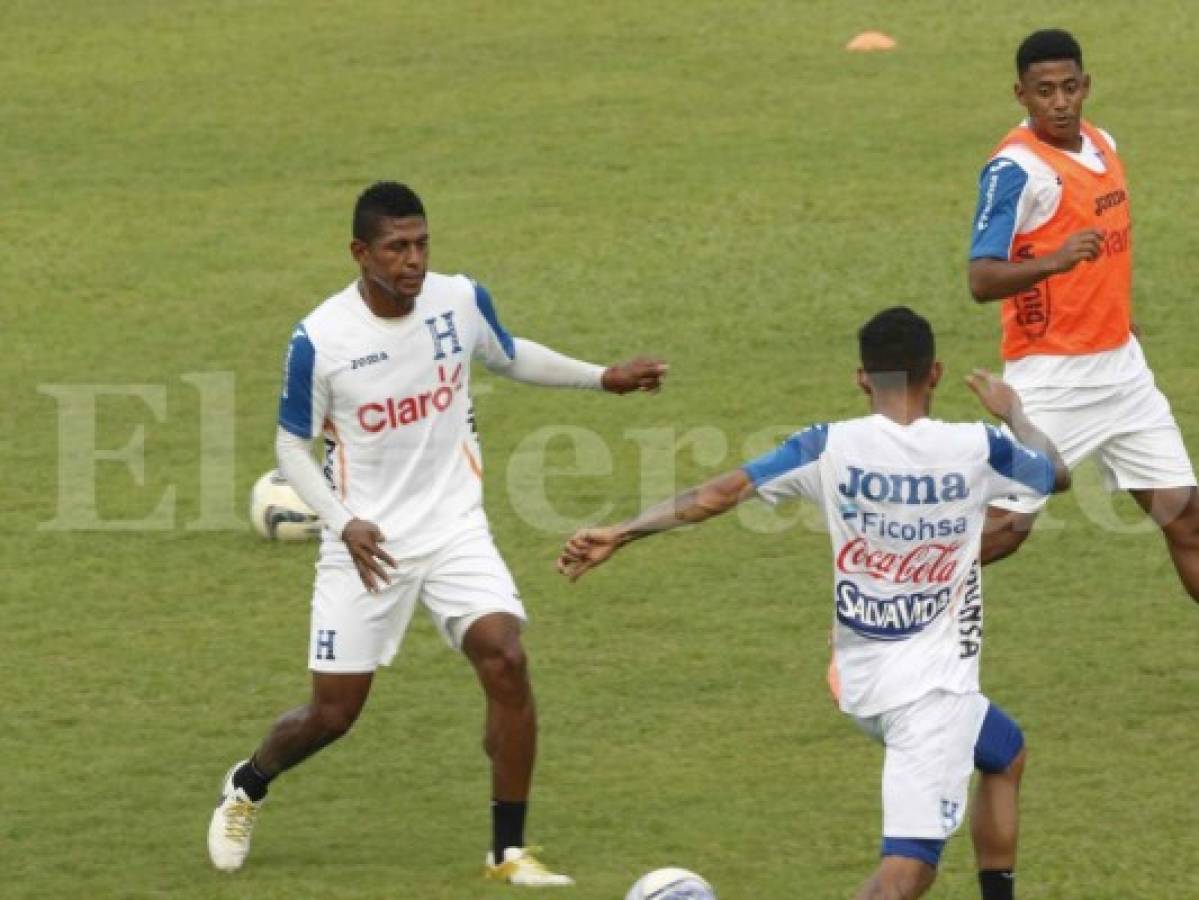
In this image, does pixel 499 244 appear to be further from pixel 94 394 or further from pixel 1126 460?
pixel 1126 460

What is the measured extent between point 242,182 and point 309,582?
7.21 metres

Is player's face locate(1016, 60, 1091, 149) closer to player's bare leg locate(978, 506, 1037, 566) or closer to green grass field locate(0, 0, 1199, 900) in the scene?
player's bare leg locate(978, 506, 1037, 566)

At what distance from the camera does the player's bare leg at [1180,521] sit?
11453 millimetres

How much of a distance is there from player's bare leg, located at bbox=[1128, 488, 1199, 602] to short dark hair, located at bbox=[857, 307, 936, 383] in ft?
10.2

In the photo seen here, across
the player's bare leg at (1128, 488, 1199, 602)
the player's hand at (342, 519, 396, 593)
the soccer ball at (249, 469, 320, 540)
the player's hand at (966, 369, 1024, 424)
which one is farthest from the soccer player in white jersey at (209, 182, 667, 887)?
the soccer ball at (249, 469, 320, 540)

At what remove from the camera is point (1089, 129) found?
1162 centimetres

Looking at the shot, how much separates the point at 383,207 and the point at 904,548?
2.43 meters

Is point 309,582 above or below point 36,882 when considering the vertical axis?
above

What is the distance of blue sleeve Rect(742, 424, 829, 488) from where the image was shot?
28.4 ft

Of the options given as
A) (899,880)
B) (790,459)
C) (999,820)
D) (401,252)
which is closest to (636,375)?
(401,252)

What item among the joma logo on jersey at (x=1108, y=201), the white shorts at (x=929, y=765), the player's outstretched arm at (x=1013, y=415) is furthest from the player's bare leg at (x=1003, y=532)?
the white shorts at (x=929, y=765)

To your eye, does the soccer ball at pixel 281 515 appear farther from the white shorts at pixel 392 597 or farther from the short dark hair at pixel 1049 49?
the short dark hair at pixel 1049 49

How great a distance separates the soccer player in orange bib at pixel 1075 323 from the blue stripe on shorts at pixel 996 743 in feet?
7.88

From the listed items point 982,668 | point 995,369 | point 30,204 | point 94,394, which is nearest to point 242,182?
point 30,204
